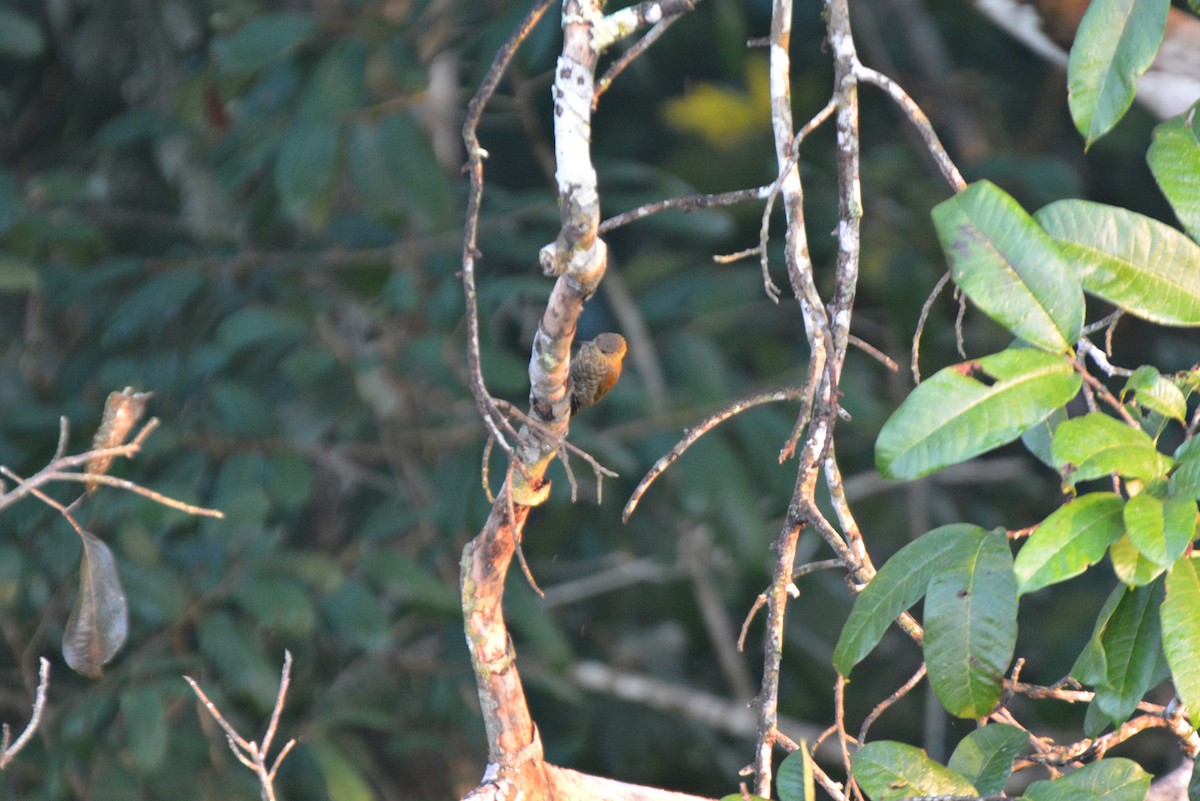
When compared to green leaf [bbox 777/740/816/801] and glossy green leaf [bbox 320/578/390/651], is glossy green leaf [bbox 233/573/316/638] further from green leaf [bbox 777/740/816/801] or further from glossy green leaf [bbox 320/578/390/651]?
green leaf [bbox 777/740/816/801]

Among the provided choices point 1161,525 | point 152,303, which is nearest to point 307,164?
point 152,303

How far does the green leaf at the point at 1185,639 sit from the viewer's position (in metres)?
0.58

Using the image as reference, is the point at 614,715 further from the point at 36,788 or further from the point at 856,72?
the point at 856,72

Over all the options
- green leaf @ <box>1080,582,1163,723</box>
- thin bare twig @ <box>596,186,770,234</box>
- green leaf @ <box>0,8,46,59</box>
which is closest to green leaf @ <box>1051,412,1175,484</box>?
green leaf @ <box>1080,582,1163,723</box>

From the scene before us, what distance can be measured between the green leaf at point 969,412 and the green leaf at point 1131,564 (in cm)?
8

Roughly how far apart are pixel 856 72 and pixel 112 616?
660 mm

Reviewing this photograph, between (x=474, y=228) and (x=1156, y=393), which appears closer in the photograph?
(x=1156, y=393)

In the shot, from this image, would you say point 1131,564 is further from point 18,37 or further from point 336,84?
point 18,37

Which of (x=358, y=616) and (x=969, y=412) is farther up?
(x=969, y=412)

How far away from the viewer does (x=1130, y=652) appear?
65 centimetres

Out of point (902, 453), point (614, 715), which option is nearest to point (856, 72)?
A: point (902, 453)

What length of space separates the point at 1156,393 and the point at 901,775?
255 mm

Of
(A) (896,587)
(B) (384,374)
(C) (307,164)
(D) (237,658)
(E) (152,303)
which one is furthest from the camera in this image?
(B) (384,374)

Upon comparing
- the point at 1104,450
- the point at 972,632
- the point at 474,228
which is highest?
the point at 474,228
